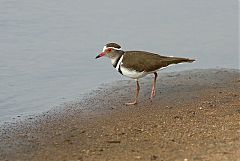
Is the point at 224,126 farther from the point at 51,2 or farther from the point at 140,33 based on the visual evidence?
the point at 51,2

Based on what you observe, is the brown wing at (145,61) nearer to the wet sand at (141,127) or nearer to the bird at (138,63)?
the bird at (138,63)

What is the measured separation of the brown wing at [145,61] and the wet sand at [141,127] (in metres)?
0.62

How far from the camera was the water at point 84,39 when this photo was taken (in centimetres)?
1026

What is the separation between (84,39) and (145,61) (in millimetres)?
3970

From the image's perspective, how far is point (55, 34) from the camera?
13.2 metres

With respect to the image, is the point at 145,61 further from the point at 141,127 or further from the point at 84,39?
the point at 84,39

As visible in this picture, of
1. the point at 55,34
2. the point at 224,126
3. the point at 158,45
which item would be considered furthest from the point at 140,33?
the point at 224,126

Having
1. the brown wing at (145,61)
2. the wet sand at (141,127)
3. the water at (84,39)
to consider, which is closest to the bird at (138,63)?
the brown wing at (145,61)

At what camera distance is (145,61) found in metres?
9.20

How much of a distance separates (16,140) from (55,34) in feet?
20.0

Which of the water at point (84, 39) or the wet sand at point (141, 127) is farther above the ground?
the water at point (84, 39)

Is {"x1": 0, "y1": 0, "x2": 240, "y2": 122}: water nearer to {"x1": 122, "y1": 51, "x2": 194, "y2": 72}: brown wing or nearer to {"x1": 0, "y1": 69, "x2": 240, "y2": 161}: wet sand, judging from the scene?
{"x1": 0, "y1": 69, "x2": 240, "y2": 161}: wet sand

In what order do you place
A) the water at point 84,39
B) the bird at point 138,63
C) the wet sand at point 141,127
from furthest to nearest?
the water at point 84,39, the bird at point 138,63, the wet sand at point 141,127

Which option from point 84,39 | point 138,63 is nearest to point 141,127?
point 138,63
